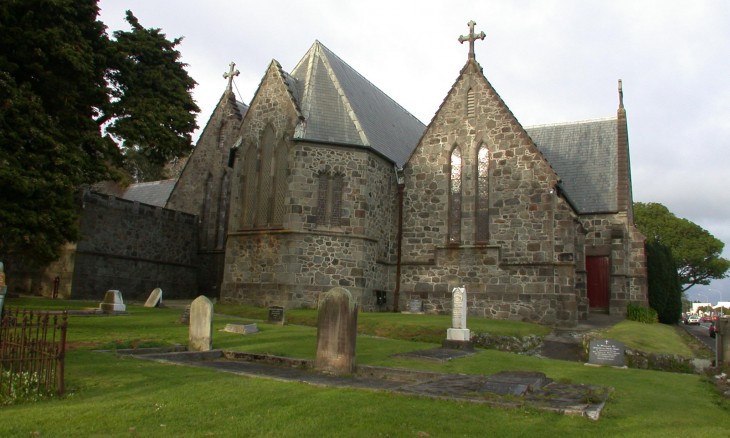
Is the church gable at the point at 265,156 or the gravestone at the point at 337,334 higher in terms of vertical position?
the church gable at the point at 265,156

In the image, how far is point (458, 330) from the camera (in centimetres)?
1580

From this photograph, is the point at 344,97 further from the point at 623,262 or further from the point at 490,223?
the point at 623,262

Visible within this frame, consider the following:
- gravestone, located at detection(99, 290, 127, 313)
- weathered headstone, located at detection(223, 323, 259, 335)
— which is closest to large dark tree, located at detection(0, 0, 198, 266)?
gravestone, located at detection(99, 290, 127, 313)

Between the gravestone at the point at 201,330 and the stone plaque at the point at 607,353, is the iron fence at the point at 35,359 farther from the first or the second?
the stone plaque at the point at 607,353

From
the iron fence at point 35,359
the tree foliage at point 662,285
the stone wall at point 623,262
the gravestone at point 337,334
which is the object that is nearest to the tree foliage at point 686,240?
the tree foliage at point 662,285

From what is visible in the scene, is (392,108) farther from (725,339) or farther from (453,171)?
(725,339)

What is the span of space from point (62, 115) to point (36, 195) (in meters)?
3.46

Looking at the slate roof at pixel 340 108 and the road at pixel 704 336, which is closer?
the road at pixel 704 336

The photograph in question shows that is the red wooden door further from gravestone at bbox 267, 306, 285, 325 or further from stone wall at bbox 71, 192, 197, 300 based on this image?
stone wall at bbox 71, 192, 197, 300

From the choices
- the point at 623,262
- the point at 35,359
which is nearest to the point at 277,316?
the point at 35,359

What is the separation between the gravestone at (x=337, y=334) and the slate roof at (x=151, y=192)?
3396 centimetres

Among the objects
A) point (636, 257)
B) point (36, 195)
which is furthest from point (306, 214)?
point (636, 257)

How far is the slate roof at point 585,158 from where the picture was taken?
28469 millimetres

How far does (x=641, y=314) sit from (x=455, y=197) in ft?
35.3
